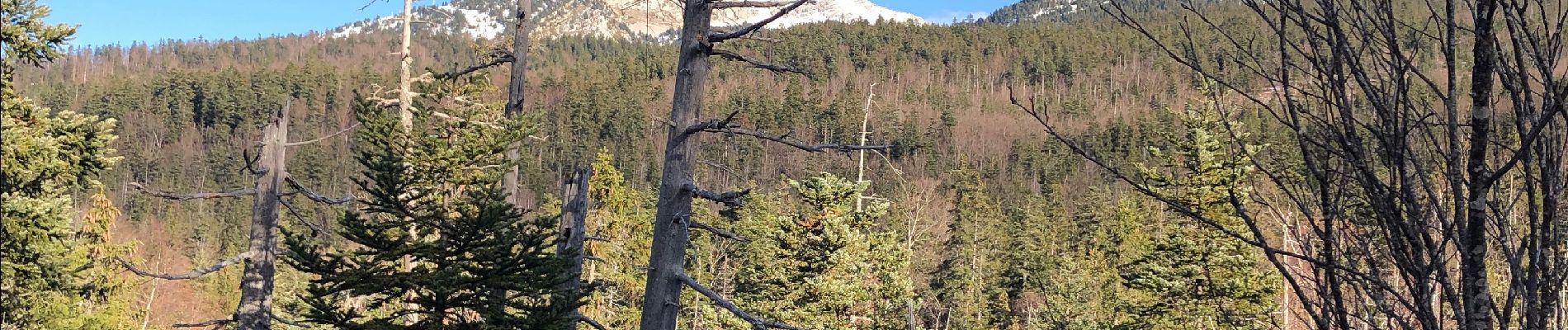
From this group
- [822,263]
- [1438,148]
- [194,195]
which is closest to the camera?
[1438,148]

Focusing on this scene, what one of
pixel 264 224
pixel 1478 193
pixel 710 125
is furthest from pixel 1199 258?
pixel 1478 193

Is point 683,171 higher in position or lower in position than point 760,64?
lower

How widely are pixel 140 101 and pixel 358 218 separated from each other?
13093cm

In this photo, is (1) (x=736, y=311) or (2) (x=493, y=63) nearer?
(1) (x=736, y=311)

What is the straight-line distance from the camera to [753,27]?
185 inches

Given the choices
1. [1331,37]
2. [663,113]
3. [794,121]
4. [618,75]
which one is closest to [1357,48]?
[1331,37]

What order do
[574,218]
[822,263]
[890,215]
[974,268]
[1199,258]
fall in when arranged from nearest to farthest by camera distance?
[574,218], [1199,258], [822,263], [974,268], [890,215]

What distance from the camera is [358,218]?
7.84 m

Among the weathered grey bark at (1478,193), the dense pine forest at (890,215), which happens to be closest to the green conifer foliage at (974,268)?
the dense pine forest at (890,215)

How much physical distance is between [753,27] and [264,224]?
646 cm

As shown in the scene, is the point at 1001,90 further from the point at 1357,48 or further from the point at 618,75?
the point at 1357,48

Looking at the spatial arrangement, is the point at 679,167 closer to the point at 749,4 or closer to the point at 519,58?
the point at 749,4

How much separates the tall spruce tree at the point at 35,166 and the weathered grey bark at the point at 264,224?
1318 millimetres

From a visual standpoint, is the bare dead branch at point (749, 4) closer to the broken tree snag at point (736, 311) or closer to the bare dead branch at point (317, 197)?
the broken tree snag at point (736, 311)
